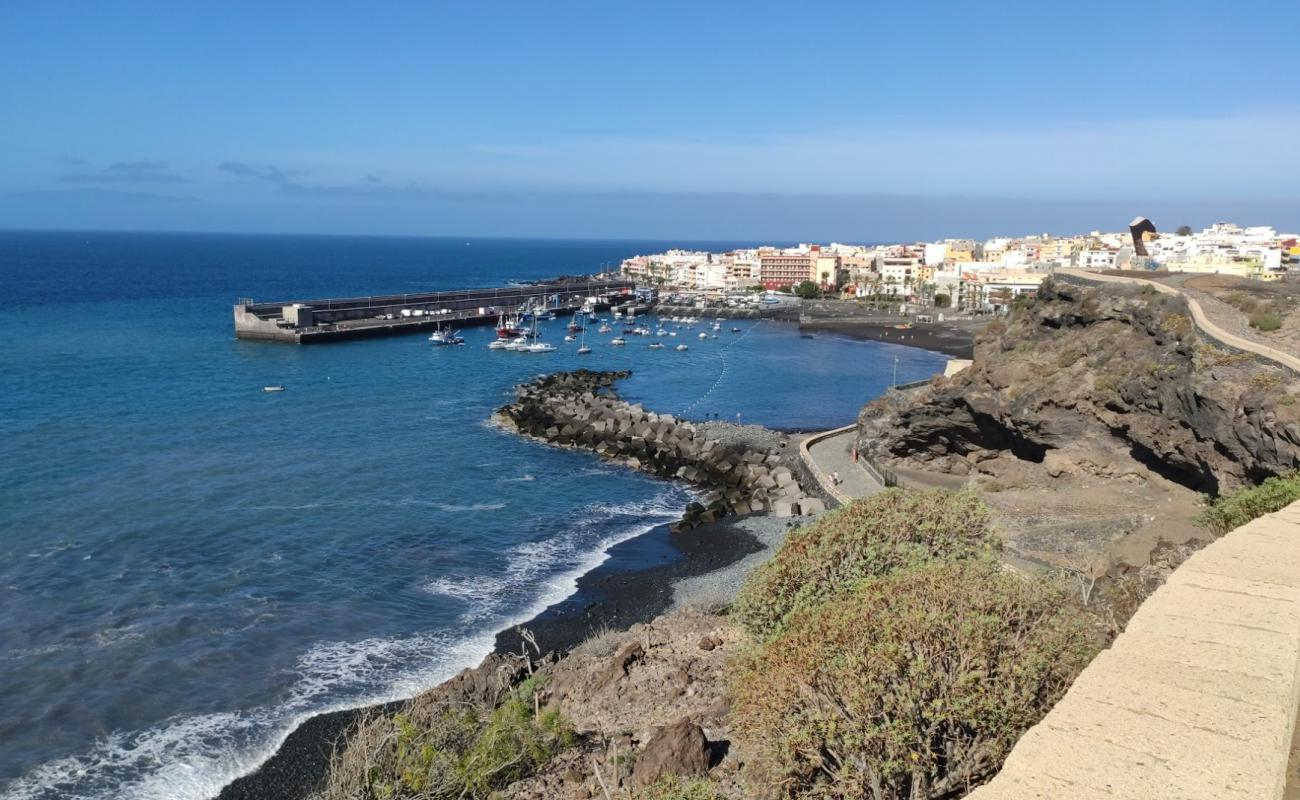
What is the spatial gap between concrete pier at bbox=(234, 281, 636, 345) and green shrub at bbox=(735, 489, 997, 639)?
64.0 metres

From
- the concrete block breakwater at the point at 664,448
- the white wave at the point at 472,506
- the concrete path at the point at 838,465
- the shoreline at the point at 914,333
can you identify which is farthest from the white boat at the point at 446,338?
the white wave at the point at 472,506

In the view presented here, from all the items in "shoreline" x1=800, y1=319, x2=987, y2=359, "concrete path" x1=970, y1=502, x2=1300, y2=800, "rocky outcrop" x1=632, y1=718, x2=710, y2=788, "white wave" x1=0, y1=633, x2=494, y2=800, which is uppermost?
"concrete path" x1=970, y1=502, x2=1300, y2=800

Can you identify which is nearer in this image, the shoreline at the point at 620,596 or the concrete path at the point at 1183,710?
the concrete path at the point at 1183,710

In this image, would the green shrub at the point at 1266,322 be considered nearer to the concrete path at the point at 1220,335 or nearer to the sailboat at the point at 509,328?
the concrete path at the point at 1220,335

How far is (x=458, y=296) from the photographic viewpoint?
97375mm

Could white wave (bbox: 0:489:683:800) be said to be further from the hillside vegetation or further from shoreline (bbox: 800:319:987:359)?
shoreline (bbox: 800:319:987:359)

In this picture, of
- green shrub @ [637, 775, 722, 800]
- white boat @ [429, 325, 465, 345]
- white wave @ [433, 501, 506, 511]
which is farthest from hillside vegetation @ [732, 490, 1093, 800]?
white boat @ [429, 325, 465, 345]

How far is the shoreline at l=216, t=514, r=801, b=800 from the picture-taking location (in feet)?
50.9

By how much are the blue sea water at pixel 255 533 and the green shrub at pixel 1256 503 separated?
14.1 meters

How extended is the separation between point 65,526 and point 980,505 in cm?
2501

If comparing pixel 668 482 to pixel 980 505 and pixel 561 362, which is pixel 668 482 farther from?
pixel 561 362

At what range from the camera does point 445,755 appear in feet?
40.4

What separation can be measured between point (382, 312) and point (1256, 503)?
260 ft

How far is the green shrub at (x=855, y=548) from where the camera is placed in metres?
12.0
